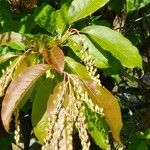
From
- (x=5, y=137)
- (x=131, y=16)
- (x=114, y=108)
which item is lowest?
(x=5, y=137)

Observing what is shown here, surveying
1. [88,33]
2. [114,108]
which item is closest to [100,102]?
[114,108]

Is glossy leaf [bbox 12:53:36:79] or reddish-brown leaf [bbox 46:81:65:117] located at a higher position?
glossy leaf [bbox 12:53:36:79]

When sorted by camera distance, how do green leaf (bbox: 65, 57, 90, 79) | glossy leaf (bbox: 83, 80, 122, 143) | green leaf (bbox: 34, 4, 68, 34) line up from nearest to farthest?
glossy leaf (bbox: 83, 80, 122, 143), green leaf (bbox: 65, 57, 90, 79), green leaf (bbox: 34, 4, 68, 34)

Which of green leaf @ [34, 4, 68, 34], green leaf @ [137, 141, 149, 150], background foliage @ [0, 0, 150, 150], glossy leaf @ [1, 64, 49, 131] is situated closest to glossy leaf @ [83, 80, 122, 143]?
background foliage @ [0, 0, 150, 150]

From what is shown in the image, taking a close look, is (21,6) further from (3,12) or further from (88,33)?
(88,33)

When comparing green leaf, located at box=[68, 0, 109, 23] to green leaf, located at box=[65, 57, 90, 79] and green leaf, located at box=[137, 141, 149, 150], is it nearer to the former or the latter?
green leaf, located at box=[65, 57, 90, 79]

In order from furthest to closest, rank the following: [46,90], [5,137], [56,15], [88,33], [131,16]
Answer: [131,16] → [5,137] → [56,15] → [88,33] → [46,90]

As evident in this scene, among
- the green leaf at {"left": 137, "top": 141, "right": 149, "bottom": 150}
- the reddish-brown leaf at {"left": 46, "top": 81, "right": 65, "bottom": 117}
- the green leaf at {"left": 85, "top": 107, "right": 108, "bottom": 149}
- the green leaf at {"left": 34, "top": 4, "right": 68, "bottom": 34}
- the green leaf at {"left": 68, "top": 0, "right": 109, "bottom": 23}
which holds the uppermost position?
the green leaf at {"left": 68, "top": 0, "right": 109, "bottom": 23}
